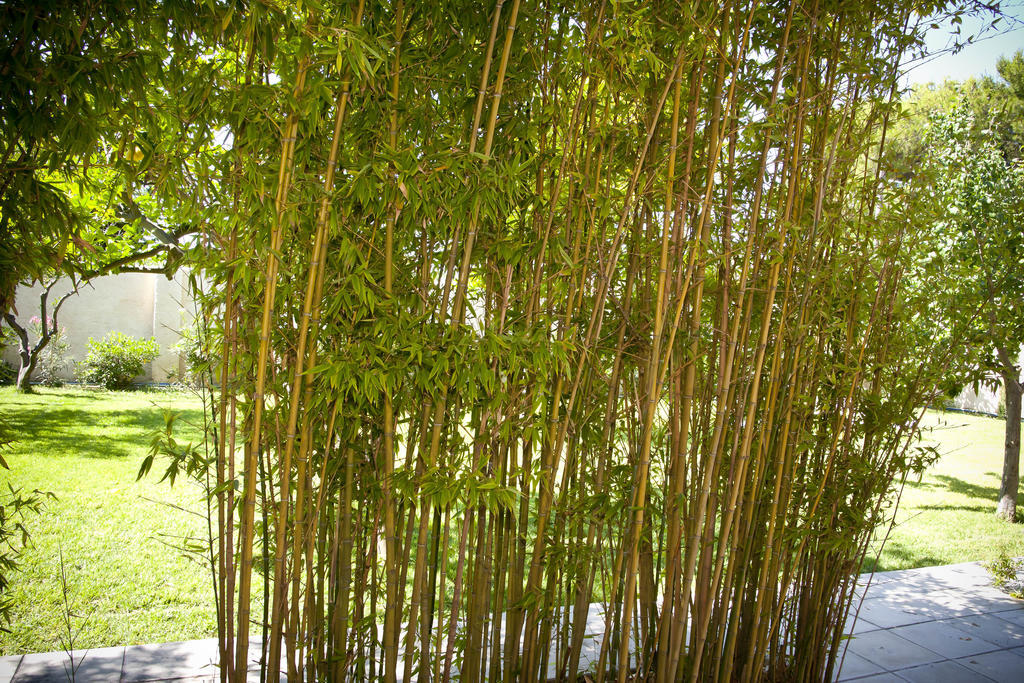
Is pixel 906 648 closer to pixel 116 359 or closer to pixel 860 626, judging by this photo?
pixel 860 626

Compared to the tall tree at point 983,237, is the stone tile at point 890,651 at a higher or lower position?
lower

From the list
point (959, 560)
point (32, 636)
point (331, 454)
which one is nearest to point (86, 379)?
point (32, 636)

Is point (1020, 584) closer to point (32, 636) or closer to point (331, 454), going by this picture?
point (331, 454)

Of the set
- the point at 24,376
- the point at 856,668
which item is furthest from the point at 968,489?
the point at 24,376

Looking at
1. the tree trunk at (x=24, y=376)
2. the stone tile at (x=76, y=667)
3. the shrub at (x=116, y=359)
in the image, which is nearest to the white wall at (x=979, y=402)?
the stone tile at (x=76, y=667)

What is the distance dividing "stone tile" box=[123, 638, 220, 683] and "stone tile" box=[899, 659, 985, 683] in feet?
9.48

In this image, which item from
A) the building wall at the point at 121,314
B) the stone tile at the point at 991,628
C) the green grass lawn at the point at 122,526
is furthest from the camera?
the building wall at the point at 121,314

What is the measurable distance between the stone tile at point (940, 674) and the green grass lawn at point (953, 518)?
0.54 m

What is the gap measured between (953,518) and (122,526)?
20.9ft

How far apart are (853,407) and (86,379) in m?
8.70

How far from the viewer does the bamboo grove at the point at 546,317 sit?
163 centimetres

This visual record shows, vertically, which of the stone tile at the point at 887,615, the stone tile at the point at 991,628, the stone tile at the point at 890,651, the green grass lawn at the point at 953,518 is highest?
the green grass lawn at the point at 953,518

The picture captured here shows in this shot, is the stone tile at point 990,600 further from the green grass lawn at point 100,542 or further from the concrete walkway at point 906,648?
the green grass lawn at point 100,542

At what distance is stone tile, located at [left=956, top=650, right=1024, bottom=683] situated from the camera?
2.87 metres
